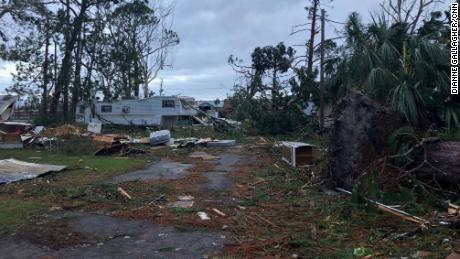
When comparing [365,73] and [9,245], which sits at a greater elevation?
[365,73]

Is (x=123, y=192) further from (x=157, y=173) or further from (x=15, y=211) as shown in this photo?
(x=157, y=173)

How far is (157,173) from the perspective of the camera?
12242 mm

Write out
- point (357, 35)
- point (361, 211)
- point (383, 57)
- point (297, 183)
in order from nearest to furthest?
1. point (361, 211)
2. point (297, 183)
3. point (383, 57)
4. point (357, 35)

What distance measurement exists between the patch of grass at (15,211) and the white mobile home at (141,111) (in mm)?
22224

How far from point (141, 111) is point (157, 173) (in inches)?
749

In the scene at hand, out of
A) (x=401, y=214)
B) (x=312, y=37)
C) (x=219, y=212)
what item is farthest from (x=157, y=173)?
(x=312, y=37)

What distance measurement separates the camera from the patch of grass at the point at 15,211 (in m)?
6.77

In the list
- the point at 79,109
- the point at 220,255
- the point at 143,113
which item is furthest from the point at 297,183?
the point at 79,109

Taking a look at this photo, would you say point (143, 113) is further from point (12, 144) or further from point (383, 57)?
point (383, 57)

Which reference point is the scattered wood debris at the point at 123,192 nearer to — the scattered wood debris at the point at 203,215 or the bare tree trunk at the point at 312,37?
the scattered wood debris at the point at 203,215

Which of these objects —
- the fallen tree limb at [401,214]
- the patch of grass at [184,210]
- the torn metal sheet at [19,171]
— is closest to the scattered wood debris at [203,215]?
the patch of grass at [184,210]

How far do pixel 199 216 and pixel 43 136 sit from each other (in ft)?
50.5

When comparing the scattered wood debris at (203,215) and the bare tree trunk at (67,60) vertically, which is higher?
the bare tree trunk at (67,60)

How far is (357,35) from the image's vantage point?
14.9m
